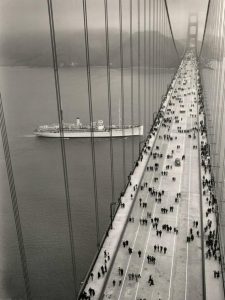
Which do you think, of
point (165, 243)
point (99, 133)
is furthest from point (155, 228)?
point (99, 133)

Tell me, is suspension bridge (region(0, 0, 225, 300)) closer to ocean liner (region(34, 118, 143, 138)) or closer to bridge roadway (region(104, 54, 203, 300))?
bridge roadway (region(104, 54, 203, 300))

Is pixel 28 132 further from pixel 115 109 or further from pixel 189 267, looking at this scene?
pixel 189 267

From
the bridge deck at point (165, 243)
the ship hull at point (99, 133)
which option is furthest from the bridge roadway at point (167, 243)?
the ship hull at point (99, 133)

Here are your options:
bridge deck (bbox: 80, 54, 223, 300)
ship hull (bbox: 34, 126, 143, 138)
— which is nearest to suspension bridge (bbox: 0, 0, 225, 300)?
bridge deck (bbox: 80, 54, 223, 300)

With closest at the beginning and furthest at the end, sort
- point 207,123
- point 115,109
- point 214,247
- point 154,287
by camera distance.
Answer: point 154,287 → point 214,247 → point 207,123 → point 115,109

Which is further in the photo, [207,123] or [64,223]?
A: [207,123]

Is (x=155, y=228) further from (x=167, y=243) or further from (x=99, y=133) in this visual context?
(x=99, y=133)

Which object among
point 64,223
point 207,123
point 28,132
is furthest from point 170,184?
point 28,132

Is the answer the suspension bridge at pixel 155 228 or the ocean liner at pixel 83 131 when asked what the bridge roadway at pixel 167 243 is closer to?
the suspension bridge at pixel 155 228

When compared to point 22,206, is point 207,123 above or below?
above
